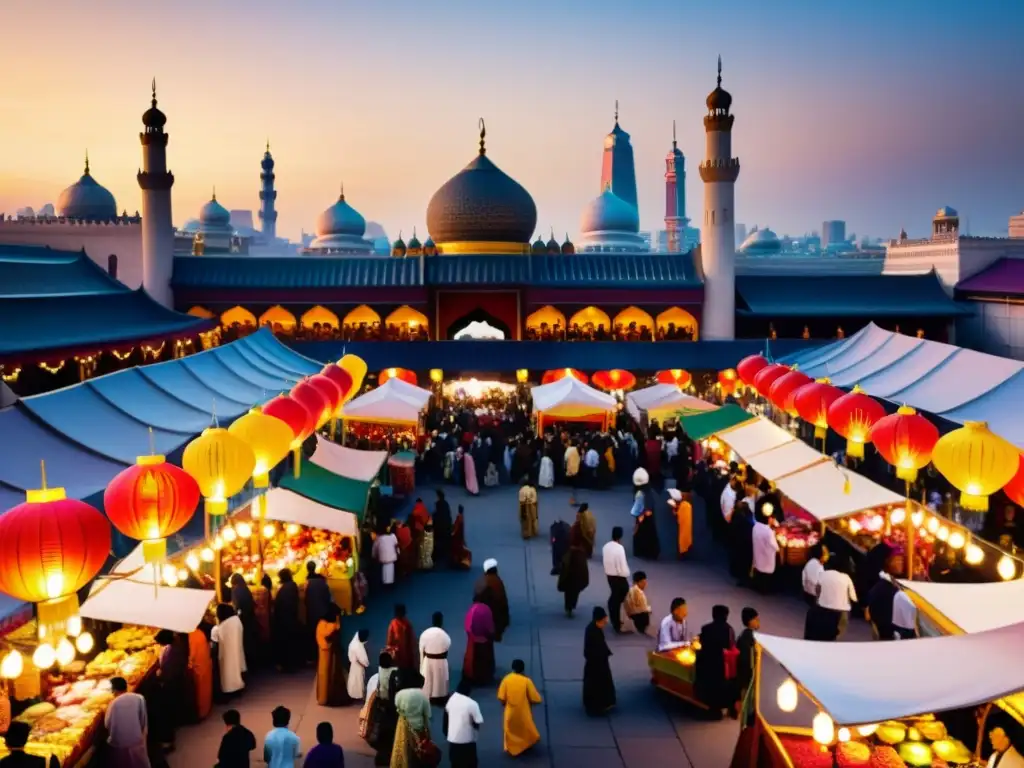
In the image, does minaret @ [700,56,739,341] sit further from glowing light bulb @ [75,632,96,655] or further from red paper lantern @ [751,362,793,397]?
glowing light bulb @ [75,632,96,655]

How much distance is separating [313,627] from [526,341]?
16.8m

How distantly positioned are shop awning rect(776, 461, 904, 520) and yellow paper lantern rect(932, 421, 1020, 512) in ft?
6.07

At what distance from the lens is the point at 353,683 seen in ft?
28.6

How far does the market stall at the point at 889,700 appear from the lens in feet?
18.6

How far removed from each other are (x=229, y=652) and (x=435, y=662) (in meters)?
2.00

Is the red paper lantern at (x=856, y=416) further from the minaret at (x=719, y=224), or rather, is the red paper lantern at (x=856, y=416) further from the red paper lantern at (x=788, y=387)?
the minaret at (x=719, y=224)

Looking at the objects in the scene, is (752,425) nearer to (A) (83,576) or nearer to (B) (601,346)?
(B) (601,346)

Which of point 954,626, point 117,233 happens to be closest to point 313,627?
point 954,626

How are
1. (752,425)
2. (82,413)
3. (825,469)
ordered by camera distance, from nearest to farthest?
(82,413), (825,469), (752,425)

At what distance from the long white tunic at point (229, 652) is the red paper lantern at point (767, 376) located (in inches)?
415

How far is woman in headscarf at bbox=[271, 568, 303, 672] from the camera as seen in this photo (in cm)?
956

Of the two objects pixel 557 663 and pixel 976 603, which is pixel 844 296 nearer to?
pixel 557 663

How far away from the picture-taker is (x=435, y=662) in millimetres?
8555

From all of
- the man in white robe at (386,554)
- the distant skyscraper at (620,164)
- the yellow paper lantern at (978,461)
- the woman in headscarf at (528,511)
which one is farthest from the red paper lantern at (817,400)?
the distant skyscraper at (620,164)
